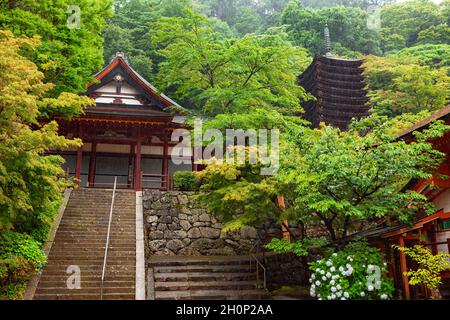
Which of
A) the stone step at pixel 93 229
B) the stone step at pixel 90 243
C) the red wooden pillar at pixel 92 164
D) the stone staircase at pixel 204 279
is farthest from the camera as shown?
the red wooden pillar at pixel 92 164

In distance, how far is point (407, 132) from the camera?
8.38 meters

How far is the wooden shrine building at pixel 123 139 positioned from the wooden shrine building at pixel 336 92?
13448mm

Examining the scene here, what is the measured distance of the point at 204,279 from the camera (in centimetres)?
1196

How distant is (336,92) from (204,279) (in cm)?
2353

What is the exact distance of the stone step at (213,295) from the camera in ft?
35.1

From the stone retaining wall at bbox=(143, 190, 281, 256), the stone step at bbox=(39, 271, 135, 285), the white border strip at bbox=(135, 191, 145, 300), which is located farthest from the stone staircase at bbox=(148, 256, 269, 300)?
the stone retaining wall at bbox=(143, 190, 281, 256)

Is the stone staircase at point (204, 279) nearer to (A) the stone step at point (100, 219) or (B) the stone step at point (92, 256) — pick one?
(B) the stone step at point (92, 256)

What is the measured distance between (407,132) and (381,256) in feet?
8.98

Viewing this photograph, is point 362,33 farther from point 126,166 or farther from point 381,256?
point 381,256

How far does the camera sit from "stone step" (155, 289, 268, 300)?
10.7 m

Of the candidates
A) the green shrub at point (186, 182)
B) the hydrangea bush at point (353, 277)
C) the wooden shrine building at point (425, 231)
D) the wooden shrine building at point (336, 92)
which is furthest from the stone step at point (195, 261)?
the wooden shrine building at point (336, 92)

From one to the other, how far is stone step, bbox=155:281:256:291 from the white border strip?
73 centimetres

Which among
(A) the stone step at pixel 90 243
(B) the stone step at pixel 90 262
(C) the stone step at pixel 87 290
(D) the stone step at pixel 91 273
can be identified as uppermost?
(A) the stone step at pixel 90 243

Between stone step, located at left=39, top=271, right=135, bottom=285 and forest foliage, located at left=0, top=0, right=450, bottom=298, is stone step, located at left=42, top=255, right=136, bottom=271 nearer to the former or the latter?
stone step, located at left=39, top=271, right=135, bottom=285
